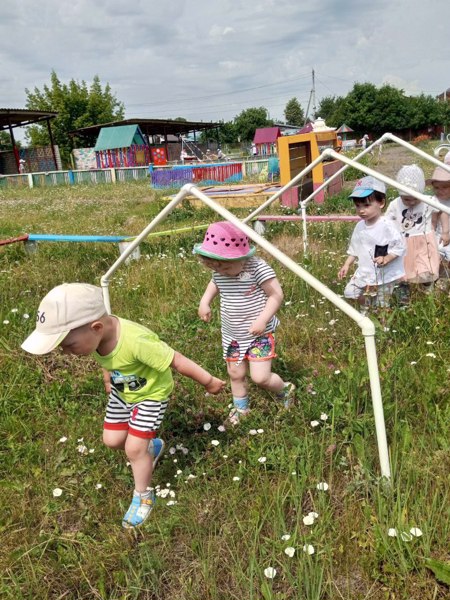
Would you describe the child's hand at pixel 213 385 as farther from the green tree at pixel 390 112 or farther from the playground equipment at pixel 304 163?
the green tree at pixel 390 112

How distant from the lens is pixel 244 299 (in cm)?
263

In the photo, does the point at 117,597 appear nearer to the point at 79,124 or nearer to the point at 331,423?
the point at 331,423

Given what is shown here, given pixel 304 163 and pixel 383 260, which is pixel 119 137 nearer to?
pixel 304 163

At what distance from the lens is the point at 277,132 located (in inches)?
1663

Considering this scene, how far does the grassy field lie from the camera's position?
1.70 metres

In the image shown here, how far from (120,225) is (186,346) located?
20.0 ft

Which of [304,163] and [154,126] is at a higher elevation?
[154,126]

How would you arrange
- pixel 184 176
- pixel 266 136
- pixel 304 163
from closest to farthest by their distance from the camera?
1. pixel 304 163
2. pixel 184 176
3. pixel 266 136

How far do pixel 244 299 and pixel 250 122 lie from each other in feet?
316

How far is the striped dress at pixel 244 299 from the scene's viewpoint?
2607mm

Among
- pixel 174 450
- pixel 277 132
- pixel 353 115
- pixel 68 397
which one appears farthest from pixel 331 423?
pixel 353 115

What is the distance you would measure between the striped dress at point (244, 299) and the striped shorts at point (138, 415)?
64cm

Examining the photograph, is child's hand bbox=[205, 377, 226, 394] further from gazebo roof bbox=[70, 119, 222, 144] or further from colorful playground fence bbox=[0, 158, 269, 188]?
gazebo roof bbox=[70, 119, 222, 144]

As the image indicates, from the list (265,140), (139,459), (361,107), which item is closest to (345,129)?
(361,107)
